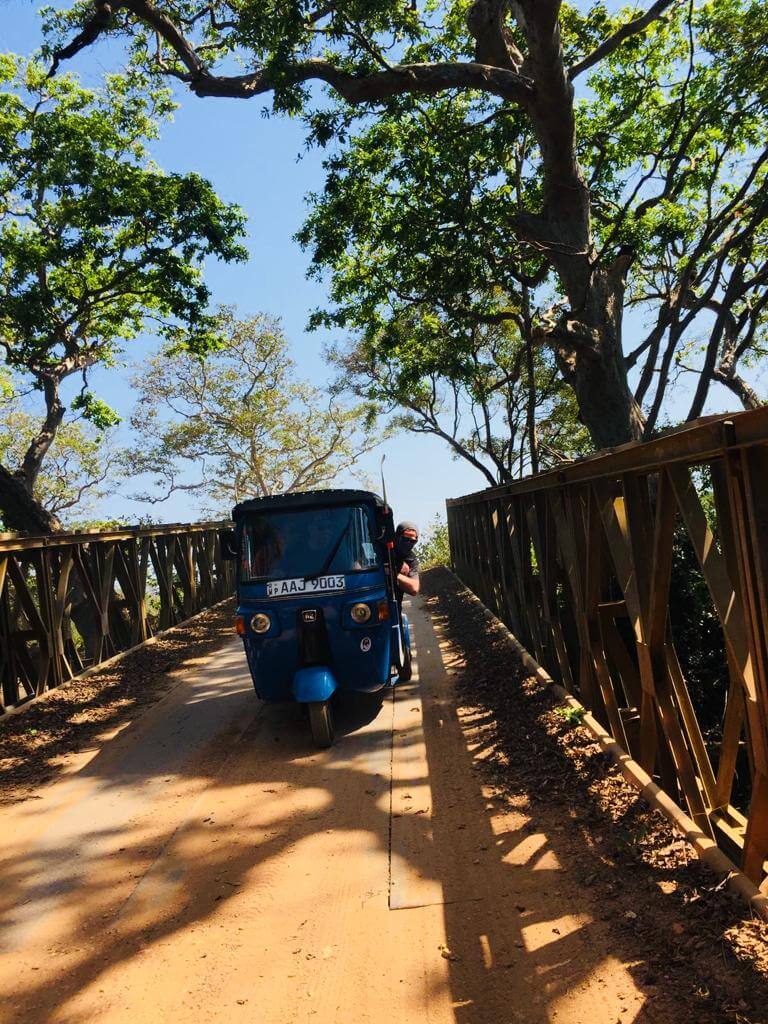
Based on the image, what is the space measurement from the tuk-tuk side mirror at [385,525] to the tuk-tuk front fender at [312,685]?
1.41m

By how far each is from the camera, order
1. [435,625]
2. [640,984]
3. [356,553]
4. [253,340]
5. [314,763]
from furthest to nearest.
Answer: [253,340]
[435,625]
[356,553]
[314,763]
[640,984]

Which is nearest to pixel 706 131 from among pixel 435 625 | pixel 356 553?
pixel 435 625

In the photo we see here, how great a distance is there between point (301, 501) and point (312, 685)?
1.66 m

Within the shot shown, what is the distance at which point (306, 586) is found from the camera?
6.44m

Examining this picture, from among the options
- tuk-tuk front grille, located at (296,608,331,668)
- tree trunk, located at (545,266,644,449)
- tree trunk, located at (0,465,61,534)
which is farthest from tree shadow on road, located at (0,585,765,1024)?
tree trunk, located at (0,465,61,534)

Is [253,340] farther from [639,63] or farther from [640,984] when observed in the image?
[640,984]

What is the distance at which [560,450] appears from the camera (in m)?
26.0

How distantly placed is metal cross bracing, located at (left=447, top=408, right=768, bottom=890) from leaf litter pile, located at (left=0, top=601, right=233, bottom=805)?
456 centimetres

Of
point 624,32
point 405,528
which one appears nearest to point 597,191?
point 624,32

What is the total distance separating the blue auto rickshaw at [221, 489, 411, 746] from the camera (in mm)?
6379

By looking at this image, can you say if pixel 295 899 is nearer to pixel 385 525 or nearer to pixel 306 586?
pixel 306 586

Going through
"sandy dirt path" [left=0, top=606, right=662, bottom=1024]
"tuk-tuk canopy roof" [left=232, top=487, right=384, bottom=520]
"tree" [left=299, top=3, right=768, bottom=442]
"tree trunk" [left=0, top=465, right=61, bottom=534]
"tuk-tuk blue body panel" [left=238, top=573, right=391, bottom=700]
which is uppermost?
"tree" [left=299, top=3, right=768, bottom=442]

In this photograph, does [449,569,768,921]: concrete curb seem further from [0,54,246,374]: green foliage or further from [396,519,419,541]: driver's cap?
[0,54,246,374]: green foliage

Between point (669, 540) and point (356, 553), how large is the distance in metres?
3.55
